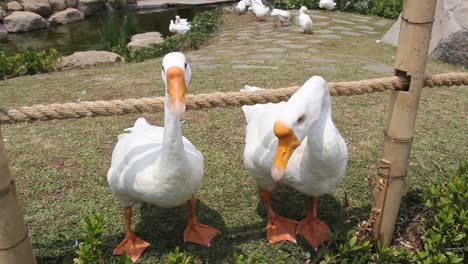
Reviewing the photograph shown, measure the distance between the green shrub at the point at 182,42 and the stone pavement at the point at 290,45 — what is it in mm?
349

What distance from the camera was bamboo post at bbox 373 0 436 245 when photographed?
2107 mm

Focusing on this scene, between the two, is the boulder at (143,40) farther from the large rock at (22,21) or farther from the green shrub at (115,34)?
the large rock at (22,21)

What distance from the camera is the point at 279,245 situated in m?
2.71

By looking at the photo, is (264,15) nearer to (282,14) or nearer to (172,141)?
(282,14)

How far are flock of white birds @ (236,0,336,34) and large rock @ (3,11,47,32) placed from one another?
21.0ft

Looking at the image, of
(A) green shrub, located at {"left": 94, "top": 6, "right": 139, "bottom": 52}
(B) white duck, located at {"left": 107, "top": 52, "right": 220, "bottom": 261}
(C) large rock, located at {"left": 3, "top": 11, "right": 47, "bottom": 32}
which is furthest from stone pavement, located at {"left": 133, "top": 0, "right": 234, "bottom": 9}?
(B) white duck, located at {"left": 107, "top": 52, "right": 220, "bottom": 261}

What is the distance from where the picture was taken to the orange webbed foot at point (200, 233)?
2.70 metres

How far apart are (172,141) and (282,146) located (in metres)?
0.58

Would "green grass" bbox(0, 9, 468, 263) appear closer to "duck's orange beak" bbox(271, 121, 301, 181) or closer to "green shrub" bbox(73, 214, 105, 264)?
"green shrub" bbox(73, 214, 105, 264)

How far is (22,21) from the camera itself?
13016mm

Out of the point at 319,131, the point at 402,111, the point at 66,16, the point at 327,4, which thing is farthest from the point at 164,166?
the point at 66,16

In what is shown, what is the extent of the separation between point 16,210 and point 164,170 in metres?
0.71

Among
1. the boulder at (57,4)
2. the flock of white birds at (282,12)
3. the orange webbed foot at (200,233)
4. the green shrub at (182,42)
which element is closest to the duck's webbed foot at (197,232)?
the orange webbed foot at (200,233)

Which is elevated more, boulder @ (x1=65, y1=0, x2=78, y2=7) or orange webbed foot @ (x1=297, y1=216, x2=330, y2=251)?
boulder @ (x1=65, y1=0, x2=78, y2=7)
